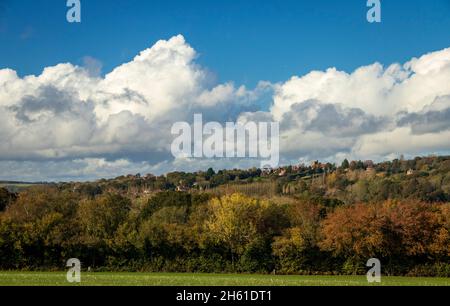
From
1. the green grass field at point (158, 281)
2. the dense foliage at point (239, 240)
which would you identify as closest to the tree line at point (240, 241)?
the dense foliage at point (239, 240)

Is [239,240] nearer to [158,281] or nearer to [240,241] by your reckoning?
[240,241]

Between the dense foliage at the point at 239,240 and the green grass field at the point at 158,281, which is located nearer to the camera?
the green grass field at the point at 158,281

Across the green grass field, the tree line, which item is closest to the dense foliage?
the tree line

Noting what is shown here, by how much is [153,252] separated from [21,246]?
652 inches

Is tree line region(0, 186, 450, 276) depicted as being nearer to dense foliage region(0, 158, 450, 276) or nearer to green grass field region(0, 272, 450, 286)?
dense foliage region(0, 158, 450, 276)

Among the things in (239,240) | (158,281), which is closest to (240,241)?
(239,240)

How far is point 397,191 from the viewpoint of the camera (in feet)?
542

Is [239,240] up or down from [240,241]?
up

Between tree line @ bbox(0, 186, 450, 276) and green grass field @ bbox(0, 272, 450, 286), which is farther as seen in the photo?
tree line @ bbox(0, 186, 450, 276)

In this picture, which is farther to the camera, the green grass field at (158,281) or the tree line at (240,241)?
the tree line at (240,241)

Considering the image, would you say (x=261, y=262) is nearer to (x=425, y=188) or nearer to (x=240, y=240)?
(x=240, y=240)

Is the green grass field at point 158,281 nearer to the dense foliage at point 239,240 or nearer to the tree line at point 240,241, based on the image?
the tree line at point 240,241

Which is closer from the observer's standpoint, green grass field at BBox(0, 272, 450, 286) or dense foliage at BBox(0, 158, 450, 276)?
green grass field at BBox(0, 272, 450, 286)
